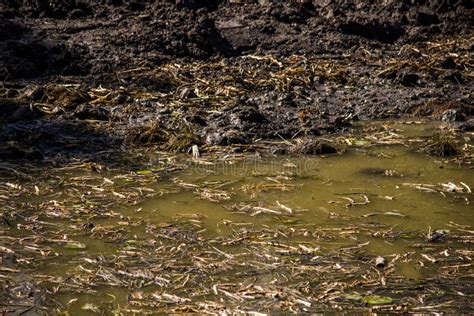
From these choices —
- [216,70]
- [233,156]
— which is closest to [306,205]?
[233,156]

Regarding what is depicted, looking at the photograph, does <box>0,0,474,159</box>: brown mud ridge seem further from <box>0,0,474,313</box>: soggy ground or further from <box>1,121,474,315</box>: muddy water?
<box>1,121,474,315</box>: muddy water

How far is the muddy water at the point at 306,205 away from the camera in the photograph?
18.4ft

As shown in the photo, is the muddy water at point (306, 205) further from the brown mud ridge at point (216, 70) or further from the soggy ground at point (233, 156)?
the brown mud ridge at point (216, 70)

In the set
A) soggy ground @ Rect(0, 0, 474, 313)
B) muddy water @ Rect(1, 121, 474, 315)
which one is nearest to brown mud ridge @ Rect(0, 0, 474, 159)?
soggy ground @ Rect(0, 0, 474, 313)

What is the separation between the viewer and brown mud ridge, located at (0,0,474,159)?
8.68 metres

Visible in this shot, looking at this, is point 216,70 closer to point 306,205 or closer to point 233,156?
point 233,156

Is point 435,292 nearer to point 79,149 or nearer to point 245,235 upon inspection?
point 245,235

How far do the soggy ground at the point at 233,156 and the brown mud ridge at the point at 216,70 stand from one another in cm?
3

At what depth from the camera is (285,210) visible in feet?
21.5

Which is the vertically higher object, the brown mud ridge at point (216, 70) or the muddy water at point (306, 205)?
the brown mud ridge at point (216, 70)

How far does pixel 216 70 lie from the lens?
1087 centimetres

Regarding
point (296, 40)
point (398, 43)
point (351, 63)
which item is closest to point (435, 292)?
point (351, 63)

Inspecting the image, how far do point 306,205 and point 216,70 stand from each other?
4571 mm

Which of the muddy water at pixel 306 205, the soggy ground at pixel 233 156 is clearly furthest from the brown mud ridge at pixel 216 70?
the muddy water at pixel 306 205
